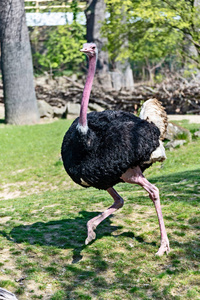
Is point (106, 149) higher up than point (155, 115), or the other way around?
point (155, 115)

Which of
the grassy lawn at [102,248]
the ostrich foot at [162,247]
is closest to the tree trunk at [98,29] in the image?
the grassy lawn at [102,248]

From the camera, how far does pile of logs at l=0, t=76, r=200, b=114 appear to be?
20281 mm

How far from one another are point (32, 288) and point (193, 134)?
10888mm

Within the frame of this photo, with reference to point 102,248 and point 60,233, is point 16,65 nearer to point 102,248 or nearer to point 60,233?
point 60,233

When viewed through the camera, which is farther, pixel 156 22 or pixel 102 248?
pixel 156 22

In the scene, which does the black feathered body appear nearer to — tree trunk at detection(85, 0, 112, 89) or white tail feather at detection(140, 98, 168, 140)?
white tail feather at detection(140, 98, 168, 140)

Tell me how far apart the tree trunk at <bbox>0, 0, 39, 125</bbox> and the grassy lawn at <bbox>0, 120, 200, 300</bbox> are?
37.1 feet

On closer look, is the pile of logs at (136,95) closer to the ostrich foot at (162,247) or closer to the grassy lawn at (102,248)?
the grassy lawn at (102,248)

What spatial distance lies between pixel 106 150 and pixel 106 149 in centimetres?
1

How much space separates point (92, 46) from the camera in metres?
4.65

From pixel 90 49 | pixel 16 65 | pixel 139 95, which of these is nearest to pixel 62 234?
pixel 90 49

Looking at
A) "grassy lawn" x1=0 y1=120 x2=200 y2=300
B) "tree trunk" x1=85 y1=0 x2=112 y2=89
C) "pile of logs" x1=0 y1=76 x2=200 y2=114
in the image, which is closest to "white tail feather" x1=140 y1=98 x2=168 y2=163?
"grassy lawn" x1=0 y1=120 x2=200 y2=300

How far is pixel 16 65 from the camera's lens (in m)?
19.0

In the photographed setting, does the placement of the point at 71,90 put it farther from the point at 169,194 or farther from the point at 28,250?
the point at 28,250
